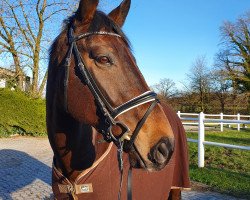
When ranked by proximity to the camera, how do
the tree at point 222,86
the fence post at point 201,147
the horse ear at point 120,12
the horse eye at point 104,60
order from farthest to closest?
1. the tree at point 222,86
2. the fence post at point 201,147
3. the horse ear at point 120,12
4. the horse eye at point 104,60

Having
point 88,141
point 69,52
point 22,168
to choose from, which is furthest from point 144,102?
point 22,168

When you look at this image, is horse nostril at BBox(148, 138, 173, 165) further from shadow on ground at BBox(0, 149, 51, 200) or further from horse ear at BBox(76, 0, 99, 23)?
shadow on ground at BBox(0, 149, 51, 200)

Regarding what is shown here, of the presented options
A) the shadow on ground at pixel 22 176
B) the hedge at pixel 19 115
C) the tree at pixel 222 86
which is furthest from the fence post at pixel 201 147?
the tree at pixel 222 86

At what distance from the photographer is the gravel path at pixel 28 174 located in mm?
5777

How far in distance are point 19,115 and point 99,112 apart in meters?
13.9

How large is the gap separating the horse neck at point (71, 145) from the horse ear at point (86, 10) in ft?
2.20

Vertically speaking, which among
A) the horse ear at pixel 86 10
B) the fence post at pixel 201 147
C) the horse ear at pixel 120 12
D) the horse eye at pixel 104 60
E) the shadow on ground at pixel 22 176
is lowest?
the shadow on ground at pixel 22 176

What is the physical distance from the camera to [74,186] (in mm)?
2352

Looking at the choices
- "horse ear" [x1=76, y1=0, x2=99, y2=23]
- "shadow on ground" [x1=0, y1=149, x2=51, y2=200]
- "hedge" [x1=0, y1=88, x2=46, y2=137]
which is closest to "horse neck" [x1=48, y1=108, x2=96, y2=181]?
"horse ear" [x1=76, y1=0, x2=99, y2=23]

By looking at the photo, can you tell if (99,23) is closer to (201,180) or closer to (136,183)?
(136,183)

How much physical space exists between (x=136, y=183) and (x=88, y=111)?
3.29 ft

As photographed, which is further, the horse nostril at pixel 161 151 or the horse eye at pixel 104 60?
the horse eye at pixel 104 60

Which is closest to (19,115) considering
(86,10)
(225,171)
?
(225,171)

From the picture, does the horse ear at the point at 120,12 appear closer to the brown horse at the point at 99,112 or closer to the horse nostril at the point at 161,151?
the brown horse at the point at 99,112
